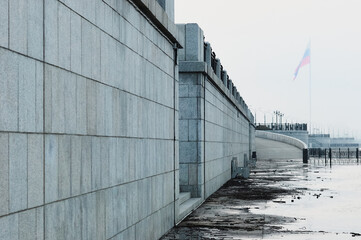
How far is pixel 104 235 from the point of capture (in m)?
8.85

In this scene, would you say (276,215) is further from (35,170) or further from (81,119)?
(35,170)

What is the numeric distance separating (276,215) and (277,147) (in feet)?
208

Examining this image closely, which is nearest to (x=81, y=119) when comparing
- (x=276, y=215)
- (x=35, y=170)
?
(x=35, y=170)

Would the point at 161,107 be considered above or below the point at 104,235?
above

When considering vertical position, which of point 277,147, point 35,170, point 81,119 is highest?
point 81,119

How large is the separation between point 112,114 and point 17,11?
11.8 feet

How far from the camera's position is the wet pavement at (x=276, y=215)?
44.0ft

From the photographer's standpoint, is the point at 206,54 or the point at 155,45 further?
the point at 206,54

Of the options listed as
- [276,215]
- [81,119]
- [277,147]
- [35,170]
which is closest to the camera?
[35,170]

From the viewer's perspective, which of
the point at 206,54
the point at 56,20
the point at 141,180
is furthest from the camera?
the point at 206,54

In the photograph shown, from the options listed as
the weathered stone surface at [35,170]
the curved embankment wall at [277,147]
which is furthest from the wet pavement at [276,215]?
the curved embankment wall at [277,147]

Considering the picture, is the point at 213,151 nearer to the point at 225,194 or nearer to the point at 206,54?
the point at 225,194

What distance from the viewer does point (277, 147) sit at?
260ft

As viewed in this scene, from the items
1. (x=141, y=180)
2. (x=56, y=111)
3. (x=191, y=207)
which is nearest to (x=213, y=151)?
(x=191, y=207)
